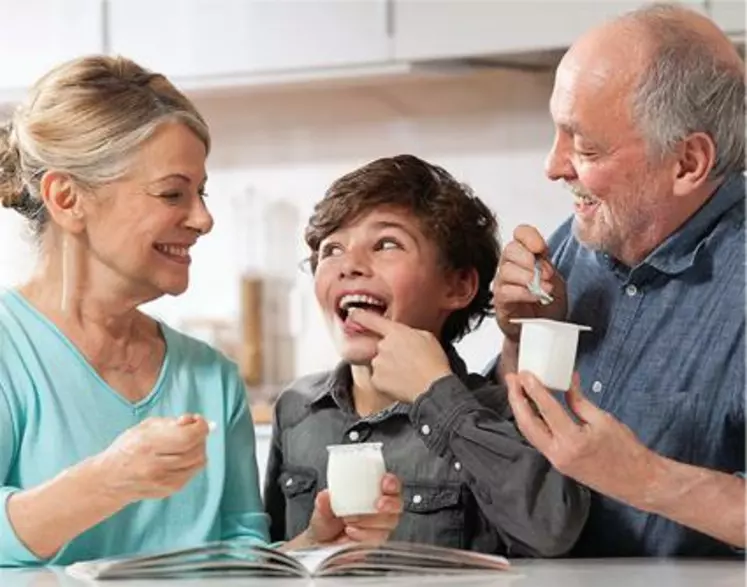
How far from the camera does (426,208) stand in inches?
79.0

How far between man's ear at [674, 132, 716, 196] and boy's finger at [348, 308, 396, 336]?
1.21 feet

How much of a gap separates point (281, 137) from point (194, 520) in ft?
6.74

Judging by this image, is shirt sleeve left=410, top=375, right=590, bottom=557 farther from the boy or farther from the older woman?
the older woman

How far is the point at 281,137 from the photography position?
3.78 metres

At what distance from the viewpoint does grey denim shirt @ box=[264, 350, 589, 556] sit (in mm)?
1742

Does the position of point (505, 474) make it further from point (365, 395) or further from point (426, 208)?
point (426, 208)

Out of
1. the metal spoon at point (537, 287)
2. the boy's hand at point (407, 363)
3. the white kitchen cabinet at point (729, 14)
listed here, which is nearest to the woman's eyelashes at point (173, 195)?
the boy's hand at point (407, 363)

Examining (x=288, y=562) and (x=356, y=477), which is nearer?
(x=288, y=562)

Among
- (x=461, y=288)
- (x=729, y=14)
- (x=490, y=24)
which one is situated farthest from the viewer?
(x=490, y=24)

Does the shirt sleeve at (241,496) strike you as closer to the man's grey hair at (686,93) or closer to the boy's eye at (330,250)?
the boy's eye at (330,250)

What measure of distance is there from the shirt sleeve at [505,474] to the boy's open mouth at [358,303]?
8.6 inches

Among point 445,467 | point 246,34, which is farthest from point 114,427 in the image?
point 246,34

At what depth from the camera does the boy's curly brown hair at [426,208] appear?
199 centimetres

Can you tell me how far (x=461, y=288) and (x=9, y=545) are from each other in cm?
70
